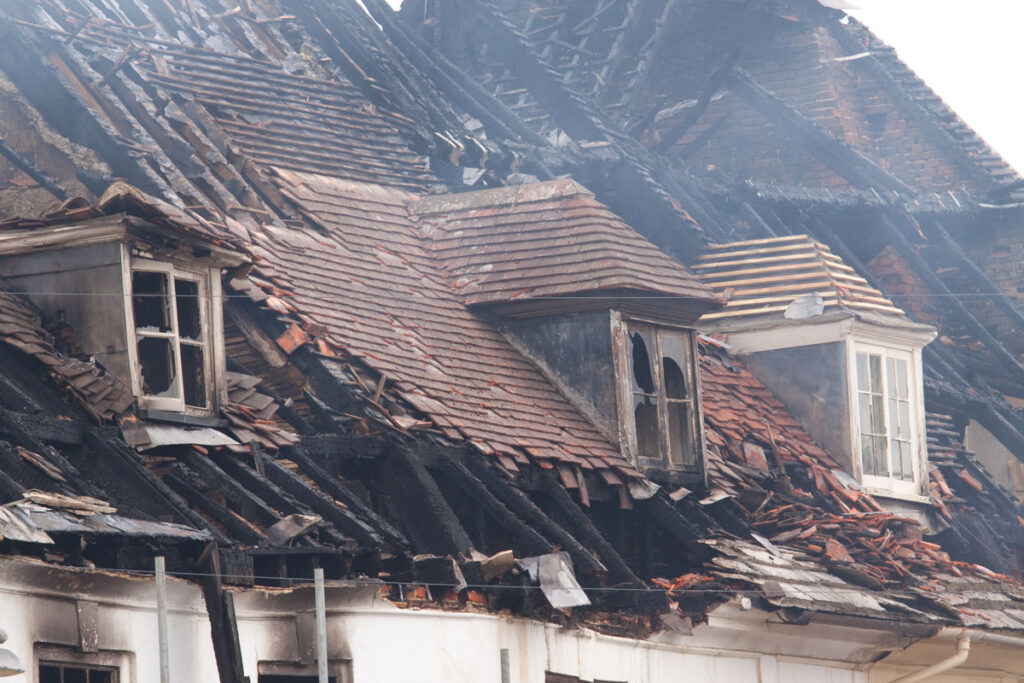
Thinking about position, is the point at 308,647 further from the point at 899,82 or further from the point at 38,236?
the point at 899,82

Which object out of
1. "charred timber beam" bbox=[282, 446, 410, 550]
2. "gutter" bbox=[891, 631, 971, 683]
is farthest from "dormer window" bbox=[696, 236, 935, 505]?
"charred timber beam" bbox=[282, 446, 410, 550]

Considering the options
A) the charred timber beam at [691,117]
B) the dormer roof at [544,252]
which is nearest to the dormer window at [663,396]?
the dormer roof at [544,252]

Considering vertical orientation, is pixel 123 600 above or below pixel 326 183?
below

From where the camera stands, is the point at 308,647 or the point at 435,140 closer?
the point at 308,647

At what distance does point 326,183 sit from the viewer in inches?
786

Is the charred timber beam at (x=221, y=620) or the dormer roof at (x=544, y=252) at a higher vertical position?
the dormer roof at (x=544, y=252)

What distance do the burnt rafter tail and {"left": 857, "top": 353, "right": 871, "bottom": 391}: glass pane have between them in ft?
30.8

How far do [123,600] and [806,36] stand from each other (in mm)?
23386

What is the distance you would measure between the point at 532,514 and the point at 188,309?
3.02 metres

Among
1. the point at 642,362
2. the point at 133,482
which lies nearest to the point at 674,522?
the point at 642,362

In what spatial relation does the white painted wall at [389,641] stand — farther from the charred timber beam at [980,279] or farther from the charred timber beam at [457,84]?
the charred timber beam at [980,279]

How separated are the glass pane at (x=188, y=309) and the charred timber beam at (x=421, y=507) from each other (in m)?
1.70

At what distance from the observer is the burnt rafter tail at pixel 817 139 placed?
3133 centimetres

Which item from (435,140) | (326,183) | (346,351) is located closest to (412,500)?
(346,351)
